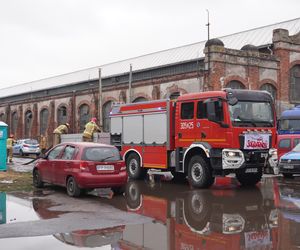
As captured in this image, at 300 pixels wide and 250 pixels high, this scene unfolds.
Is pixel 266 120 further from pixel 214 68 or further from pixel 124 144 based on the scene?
pixel 214 68

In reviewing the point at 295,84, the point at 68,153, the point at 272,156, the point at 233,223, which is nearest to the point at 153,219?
the point at 233,223

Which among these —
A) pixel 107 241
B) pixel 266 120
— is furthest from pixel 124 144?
pixel 107 241

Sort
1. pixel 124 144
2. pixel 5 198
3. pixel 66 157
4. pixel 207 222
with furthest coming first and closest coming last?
pixel 124 144, pixel 66 157, pixel 5 198, pixel 207 222

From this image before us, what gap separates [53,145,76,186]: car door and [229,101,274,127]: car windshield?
4870mm

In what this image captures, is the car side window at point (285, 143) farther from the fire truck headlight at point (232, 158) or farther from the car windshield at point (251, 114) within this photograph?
the fire truck headlight at point (232, 158)

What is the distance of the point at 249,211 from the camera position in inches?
404

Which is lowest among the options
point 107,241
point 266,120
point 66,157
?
point 107,241

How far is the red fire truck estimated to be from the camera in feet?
44.7

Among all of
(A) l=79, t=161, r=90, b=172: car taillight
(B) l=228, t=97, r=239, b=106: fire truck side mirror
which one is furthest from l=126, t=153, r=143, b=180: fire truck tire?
(A) l=79, t=161, r=90, b=172: car taillight

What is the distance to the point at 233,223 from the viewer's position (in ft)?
29.3

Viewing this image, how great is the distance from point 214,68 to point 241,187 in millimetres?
15453

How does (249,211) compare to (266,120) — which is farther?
(266,120)

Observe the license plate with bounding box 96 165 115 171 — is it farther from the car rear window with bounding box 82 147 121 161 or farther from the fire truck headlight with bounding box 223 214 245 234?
the fire truck headlight with bounding box 223 214 245 234

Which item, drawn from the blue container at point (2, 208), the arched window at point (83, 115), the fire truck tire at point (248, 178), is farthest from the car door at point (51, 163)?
the arched window at point (83, 115)
